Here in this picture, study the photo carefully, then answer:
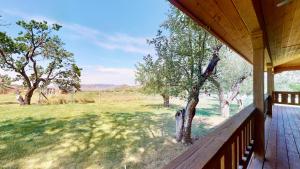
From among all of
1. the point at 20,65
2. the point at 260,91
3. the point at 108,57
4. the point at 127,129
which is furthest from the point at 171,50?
the point at 108,57

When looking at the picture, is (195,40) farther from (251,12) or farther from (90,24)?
(90,24)

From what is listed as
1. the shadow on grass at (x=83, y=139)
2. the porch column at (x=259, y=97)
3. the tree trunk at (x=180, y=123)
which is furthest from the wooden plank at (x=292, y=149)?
the shadow on grass at (x=83, y=139)

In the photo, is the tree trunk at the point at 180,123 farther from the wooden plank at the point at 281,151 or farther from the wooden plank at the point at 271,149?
the wooden plank at the point at 281,151

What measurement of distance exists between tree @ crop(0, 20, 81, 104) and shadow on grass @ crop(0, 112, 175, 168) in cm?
300

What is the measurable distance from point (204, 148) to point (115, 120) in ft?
36.4

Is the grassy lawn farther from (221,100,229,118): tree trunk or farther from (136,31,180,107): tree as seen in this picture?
(136,31,180,107): tree

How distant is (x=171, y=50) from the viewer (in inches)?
298

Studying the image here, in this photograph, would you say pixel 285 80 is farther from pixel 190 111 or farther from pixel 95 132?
pixel 95 132

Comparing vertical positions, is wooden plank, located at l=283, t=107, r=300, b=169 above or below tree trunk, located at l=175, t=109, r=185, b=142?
above

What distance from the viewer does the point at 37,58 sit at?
1254 cm

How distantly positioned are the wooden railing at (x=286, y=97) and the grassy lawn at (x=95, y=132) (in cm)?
324

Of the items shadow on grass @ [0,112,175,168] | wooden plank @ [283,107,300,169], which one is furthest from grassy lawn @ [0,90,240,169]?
wooden plank @ [283,107,300,169]

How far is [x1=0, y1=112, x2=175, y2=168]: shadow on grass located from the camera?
702 centimetres

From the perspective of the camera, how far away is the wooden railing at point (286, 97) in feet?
22.4
